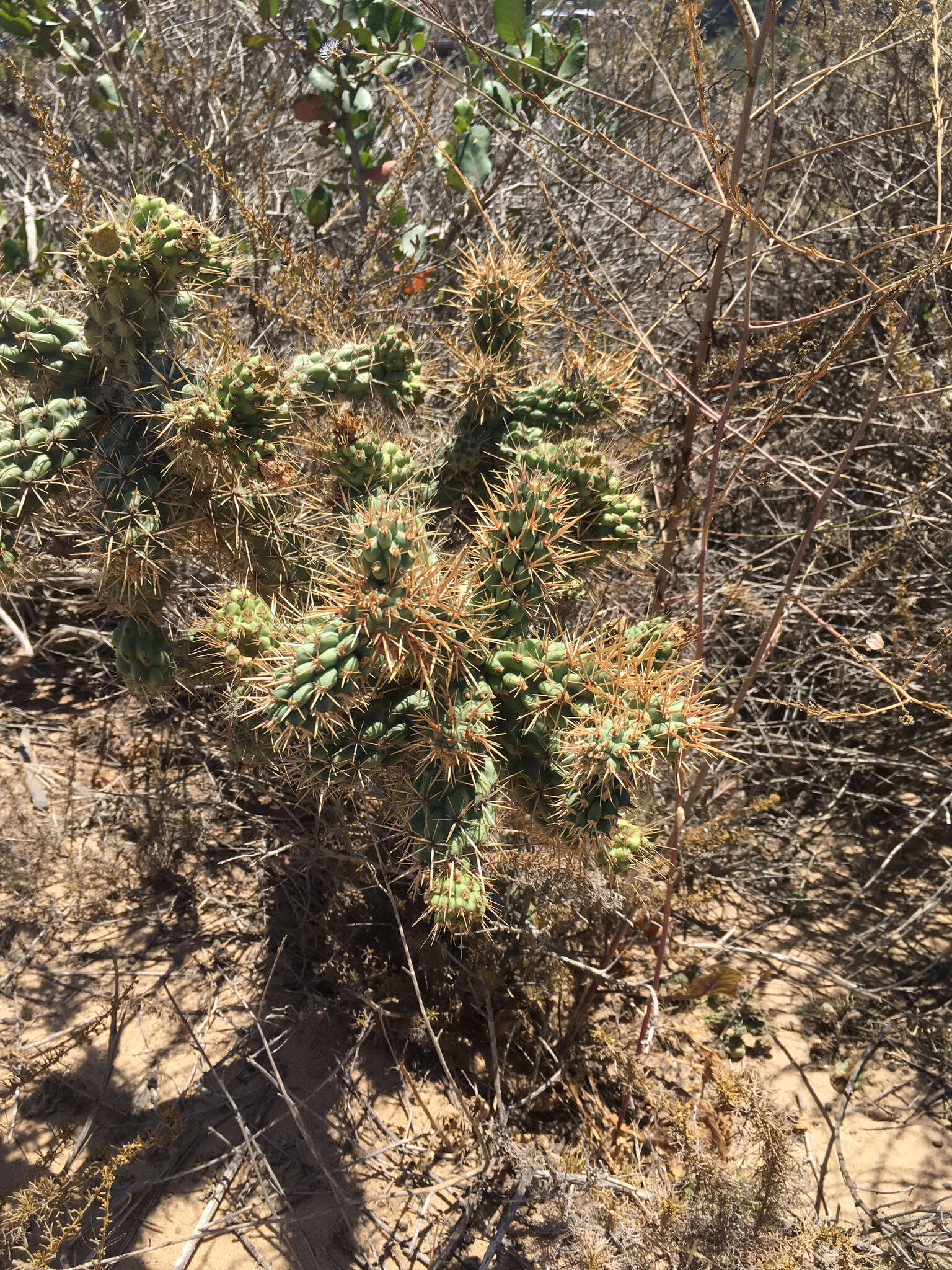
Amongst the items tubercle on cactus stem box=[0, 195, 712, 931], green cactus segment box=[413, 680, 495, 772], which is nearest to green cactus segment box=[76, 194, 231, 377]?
tubercle on cactus stem box=[0, 195, 712, 931]

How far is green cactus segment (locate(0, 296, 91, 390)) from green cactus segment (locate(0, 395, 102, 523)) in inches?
2.0

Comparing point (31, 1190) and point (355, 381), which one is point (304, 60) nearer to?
point (355, 381)

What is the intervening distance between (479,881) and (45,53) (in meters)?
3.70

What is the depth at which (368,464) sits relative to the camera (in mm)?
2174

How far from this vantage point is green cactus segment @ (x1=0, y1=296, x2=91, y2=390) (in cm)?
188

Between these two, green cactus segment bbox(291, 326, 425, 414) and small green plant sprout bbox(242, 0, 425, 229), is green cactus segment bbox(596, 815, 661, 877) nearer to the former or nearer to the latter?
green cactus segment bbox(291, 326, 425, 414)

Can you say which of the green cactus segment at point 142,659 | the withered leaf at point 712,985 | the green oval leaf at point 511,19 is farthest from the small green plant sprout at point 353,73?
the withered leaf at point 712,985

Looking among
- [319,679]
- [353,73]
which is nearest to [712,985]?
[319,679]

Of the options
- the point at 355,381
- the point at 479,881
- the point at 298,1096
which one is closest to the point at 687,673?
the point at 479,881

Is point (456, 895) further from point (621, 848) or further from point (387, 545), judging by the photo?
point (387, 545)

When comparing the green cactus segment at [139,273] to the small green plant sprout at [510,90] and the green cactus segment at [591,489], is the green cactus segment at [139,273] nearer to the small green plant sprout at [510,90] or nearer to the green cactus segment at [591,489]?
the green cactus segment at [591,489]

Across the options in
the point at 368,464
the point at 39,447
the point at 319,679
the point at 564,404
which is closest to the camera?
the point at 319,679

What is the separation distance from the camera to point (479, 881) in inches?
70.4

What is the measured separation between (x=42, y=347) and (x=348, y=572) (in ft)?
3.03
